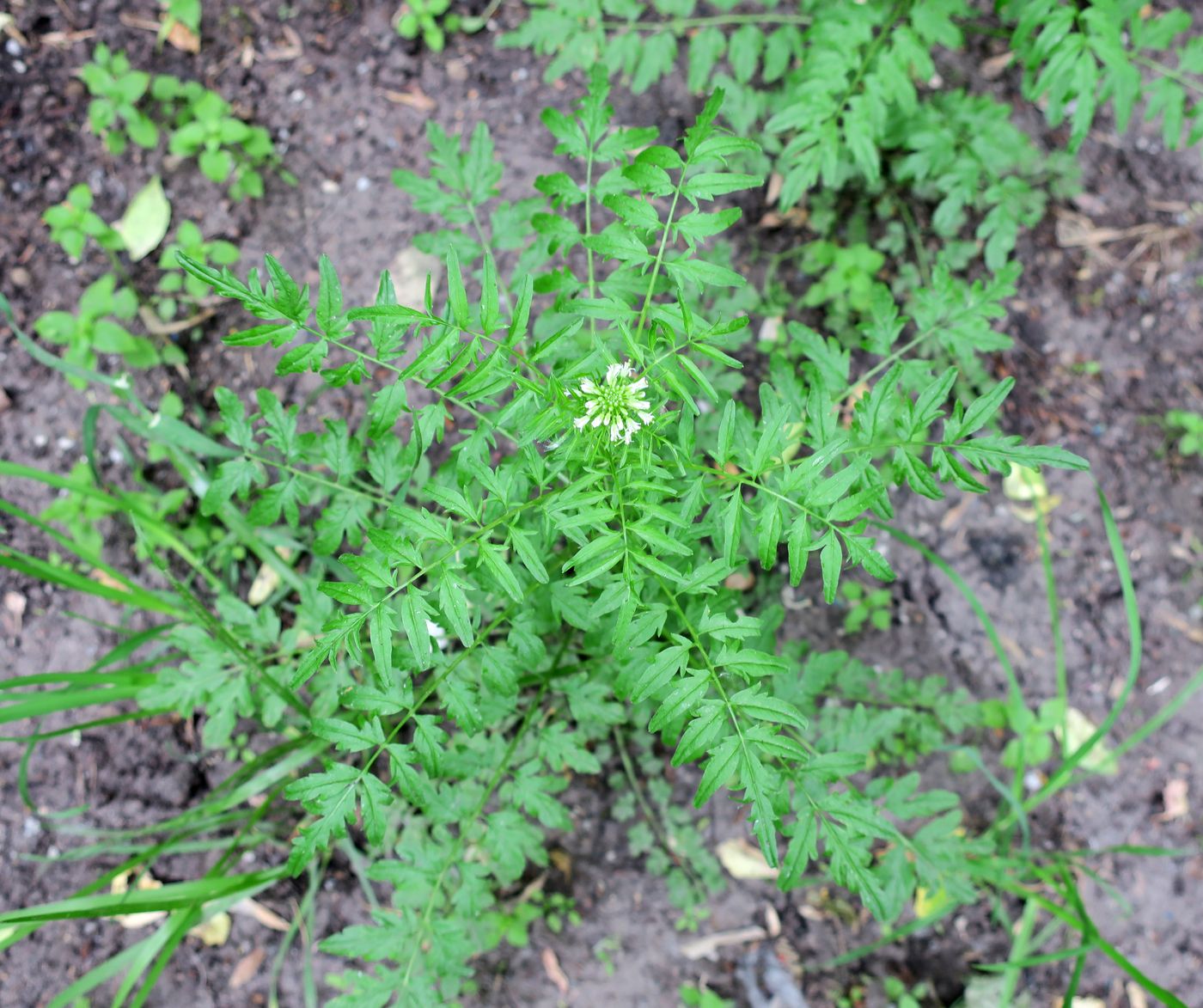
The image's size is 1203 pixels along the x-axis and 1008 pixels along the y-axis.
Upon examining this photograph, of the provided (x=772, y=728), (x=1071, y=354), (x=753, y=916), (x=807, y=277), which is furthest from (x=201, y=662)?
(x=1071, y=354)

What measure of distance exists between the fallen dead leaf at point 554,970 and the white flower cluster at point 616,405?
241 cm

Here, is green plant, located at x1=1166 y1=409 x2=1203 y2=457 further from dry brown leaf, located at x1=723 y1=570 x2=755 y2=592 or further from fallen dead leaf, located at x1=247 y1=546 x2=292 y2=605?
fallen dead leaf, located at x1=247 y1=546 x2=292 y2=605

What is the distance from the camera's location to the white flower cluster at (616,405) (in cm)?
196

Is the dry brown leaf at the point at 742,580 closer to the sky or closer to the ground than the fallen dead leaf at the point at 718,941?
closer to the sky

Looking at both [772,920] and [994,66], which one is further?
[994,66]

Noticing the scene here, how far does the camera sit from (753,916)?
3.50 m

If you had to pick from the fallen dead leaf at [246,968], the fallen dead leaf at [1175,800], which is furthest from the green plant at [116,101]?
the fallen dead leaf at [1175,800]

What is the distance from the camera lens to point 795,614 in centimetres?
360

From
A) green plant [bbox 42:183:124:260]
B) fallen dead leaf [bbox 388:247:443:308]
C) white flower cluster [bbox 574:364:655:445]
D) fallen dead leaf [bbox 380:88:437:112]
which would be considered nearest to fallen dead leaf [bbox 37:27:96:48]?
green plant [bbox 42:183:124:260]

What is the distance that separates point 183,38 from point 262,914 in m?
3.66

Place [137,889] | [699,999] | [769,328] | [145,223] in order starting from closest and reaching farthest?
1. [137,889]
2. [699,999]
3. [145,223]
4. [769,328]

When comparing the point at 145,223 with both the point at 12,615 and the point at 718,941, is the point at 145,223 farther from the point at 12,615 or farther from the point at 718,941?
the point at 718,941

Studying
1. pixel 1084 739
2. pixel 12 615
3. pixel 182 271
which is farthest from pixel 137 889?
pixel 1084 739

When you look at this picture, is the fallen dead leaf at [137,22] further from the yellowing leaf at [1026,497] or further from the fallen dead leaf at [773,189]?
the yellowing leaf at [1026,497]
